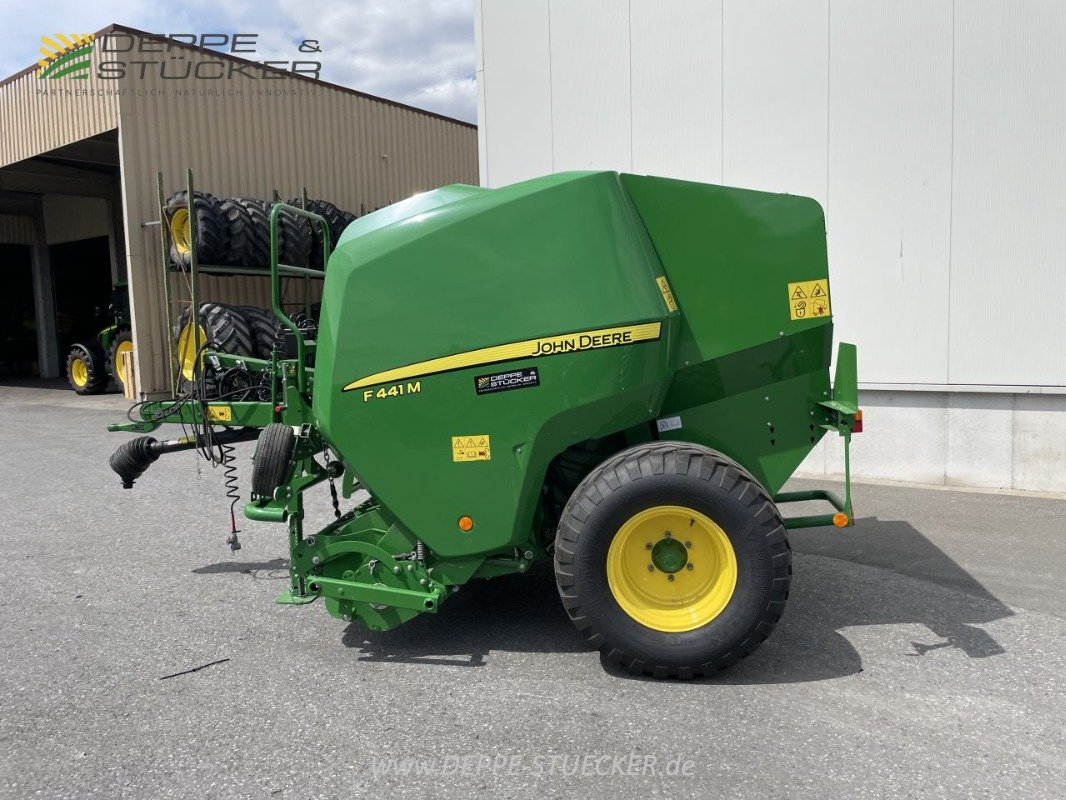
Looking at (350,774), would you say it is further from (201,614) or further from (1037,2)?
(1037,2)

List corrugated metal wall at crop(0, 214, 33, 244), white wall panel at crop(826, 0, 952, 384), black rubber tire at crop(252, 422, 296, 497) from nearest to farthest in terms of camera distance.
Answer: black rubber tire at crop(252, 422, 296, 497), white wall panel at crop(826, 0, 952, 384), corrugated metal wall at crop(0, 214, 33, 244)

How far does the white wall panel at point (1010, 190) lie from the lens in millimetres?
5973

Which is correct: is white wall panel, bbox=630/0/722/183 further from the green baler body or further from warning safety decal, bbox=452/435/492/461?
warning safety decal, bbox=452/435/492/461

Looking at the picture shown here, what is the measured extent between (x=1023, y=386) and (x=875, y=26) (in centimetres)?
316

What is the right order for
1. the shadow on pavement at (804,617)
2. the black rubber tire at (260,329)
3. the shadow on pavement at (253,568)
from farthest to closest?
1. the black rubber tire at (260,329)
2. the shadow on pavement at (253,568)
3. the shadow on pavement at (804,617)

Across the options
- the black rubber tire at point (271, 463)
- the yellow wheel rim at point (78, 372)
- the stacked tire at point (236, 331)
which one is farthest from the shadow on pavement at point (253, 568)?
the yellow wheel rim at point (78, 372)

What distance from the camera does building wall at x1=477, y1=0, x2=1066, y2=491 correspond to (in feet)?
19.9

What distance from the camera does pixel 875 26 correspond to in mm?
6371

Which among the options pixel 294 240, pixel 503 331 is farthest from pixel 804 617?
pixel 294 240

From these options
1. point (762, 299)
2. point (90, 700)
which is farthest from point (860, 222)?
point (90, 700)

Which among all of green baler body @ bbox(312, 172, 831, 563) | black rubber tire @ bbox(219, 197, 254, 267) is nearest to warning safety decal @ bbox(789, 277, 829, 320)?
green baler body @ bbox(312, 172, 831, 563)

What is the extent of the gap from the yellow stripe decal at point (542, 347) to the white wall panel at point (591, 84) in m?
4.54

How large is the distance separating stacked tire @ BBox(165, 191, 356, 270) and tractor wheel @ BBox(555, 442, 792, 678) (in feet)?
28.9

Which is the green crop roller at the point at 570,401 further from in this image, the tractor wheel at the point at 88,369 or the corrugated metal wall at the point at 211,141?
the tractor wheel at the point at 88,369
